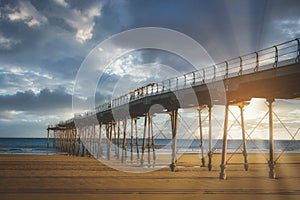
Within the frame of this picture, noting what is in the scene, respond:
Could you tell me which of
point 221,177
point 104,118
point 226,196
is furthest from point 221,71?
point 104,118

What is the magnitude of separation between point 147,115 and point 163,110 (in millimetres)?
3340

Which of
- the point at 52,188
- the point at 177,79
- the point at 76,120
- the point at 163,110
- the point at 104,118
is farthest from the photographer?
the point at 76,120

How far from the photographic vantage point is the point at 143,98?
27.7 metres

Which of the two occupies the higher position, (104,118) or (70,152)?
(104,118)

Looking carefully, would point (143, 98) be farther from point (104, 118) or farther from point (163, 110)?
point (104, 118)

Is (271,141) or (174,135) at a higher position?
(174,135)

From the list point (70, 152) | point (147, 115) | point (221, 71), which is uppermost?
point (221, 71)

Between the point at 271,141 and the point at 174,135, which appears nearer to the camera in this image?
the point at 271,141

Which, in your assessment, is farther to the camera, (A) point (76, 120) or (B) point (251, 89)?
(A) point (76, 120)

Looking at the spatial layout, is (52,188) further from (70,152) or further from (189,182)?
(70,152)

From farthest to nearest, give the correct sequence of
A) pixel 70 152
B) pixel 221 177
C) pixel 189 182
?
1. pixel 70 152
2. pixel 221 177
3. pixel 189 182

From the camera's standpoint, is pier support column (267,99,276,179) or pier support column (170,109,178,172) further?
pier support column (170,109,178,172)

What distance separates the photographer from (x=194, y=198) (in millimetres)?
13102

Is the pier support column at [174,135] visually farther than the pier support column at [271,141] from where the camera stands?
Yes
